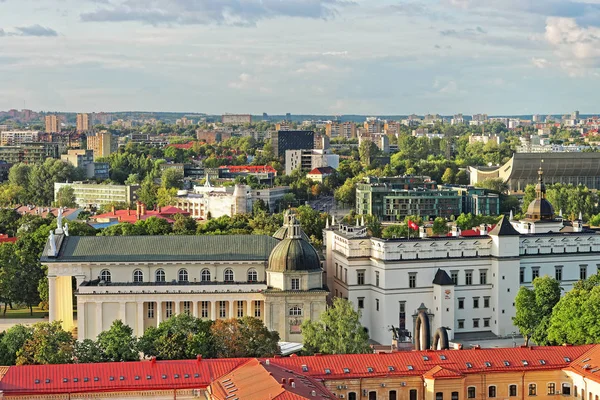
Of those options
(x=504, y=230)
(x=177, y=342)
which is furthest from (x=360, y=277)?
(x=177, y=342)

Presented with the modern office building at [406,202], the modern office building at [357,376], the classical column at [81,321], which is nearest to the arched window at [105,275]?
the classical column at [81,321]

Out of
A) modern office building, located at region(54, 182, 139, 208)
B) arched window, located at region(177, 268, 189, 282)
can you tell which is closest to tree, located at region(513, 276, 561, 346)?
arched window, located at region(177, 268, 189, 282)

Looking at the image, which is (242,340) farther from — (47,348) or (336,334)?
(47,348)

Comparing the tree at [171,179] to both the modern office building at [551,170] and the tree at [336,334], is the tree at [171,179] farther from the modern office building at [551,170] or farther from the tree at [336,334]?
the tree at [336,334]


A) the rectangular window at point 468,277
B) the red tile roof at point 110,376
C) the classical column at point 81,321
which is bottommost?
the classical column at point 81,321

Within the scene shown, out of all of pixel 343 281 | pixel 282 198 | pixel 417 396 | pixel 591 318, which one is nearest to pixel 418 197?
pixel 282 198

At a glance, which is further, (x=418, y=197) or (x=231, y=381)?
(x=418, y=197)

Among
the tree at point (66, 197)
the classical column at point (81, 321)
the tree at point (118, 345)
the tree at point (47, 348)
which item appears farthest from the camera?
the tree at point (66, 197)

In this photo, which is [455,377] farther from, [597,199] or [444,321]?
[597,199]
